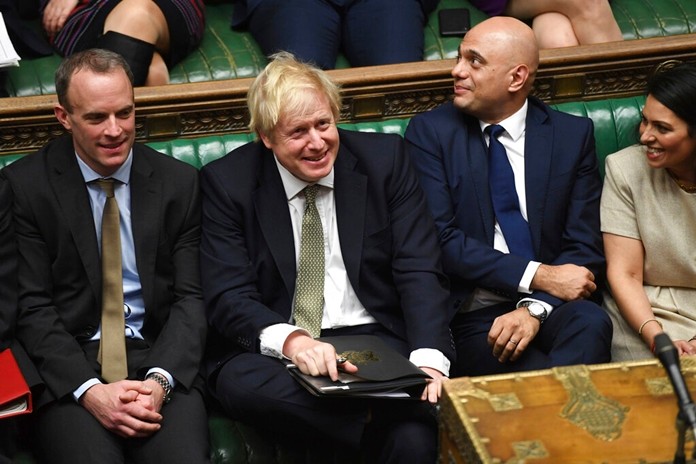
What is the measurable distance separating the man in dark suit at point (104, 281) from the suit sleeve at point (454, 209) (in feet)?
2.02

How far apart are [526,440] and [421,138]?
3.74 feet

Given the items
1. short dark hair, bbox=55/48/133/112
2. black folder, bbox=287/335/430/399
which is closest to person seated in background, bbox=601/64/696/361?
black folder, bbox=287/335/430/399

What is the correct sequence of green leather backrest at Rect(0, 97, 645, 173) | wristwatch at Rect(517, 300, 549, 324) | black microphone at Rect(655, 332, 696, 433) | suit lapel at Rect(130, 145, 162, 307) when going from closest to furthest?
black microphone at Rect(655, 332, 696, 433), suit lapel at Rect(130, 145, 162, 307), wristwatch at Rect(517, 300, 549, 324), green leather backrest at Rect(0, 97, 645, 173)

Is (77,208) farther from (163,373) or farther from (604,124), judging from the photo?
(604,124)

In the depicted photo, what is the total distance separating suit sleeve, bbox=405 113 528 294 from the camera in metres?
3.03

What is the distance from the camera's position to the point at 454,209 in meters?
3.13

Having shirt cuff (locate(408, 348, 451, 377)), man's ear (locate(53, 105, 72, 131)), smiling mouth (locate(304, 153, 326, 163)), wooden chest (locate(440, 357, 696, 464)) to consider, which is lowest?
shirt cuff (locate(408, 348, 451, 377))

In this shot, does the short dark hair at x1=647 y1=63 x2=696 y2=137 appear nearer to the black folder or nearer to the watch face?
the watch face

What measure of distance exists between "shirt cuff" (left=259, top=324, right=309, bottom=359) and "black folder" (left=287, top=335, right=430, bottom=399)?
0.10 m

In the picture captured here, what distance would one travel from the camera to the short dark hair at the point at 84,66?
2734 mm

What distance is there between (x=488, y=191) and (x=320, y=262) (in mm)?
511

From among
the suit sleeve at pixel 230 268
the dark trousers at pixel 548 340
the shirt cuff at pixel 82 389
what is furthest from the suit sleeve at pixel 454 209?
the shirt cuff at pixel 82 389

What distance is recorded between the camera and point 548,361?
2.91 metres

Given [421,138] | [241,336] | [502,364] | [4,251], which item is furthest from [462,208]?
[4,251]
